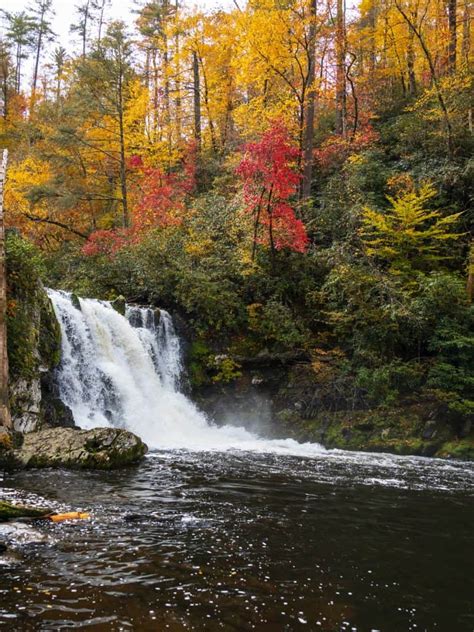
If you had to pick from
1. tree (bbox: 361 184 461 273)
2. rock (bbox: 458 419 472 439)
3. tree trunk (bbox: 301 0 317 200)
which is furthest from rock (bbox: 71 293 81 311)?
rock (bbox: 458 419 472 439)

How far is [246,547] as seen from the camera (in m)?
5.69

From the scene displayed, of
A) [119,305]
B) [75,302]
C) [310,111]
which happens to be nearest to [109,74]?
[310,111]

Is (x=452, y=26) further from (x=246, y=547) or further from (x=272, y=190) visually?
(x=246, y=547)

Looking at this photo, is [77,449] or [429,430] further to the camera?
[429,430]

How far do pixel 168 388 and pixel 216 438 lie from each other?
2406mm

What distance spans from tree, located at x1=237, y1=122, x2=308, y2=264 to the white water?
485 centimetres

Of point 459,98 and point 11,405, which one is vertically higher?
point 459,98

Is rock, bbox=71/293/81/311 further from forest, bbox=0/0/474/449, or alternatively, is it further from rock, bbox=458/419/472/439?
rock, bbox=458/419/472/439

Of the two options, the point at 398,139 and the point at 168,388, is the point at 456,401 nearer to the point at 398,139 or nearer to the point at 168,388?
the point at 168,388

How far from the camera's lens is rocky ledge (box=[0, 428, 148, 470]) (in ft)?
31.2

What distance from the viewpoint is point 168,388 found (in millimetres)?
15820

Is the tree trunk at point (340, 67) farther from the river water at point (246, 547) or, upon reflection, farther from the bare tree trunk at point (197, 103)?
the river water at point (246, 547)

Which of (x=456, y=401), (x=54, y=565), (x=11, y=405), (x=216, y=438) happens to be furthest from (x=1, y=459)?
(x=456, y=401)

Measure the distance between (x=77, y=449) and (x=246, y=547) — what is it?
5.28 metres
